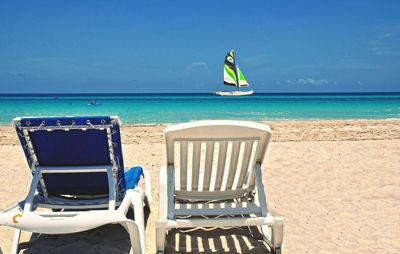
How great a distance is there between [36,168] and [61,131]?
43cm

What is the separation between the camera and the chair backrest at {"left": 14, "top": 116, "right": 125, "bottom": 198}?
281cm

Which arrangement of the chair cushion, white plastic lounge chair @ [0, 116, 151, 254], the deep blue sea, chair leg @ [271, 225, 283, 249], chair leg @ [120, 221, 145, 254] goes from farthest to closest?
1. the deep blue sea
2. the chair cushion
3. chair leg @ [271, 225, 283, 249]
4. chair leg @ [120, 221, 145, 254]
5. white plastic lounge chair @ [0, 116, 151, 254]

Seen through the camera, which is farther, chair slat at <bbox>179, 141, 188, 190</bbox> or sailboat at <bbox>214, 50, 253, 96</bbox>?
sailboat at <bbox>214, 50, 253, 96</bbox>

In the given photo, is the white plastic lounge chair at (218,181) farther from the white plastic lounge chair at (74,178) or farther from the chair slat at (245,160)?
the white plastic lounge chair at (74,178)

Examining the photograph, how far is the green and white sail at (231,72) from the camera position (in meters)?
31.8

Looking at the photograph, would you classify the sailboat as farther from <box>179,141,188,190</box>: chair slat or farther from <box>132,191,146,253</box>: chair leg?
<box>132,191,146,253</box>: chair leg

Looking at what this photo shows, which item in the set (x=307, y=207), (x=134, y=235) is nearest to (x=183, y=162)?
(x=134, y=235)

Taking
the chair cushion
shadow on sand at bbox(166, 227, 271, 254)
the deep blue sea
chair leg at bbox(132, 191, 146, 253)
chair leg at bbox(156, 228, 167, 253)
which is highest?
the chair cushion

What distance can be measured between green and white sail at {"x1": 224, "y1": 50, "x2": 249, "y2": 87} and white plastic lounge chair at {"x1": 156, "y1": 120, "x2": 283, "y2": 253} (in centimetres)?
2908

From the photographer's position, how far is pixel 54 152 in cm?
298

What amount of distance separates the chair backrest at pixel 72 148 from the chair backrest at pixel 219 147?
0.48 meters

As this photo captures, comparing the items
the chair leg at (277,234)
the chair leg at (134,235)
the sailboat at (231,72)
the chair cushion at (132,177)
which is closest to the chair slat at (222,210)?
the chair leg at (277,234)

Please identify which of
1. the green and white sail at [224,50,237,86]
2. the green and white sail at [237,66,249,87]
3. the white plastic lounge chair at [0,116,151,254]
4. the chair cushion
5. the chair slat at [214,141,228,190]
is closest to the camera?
the white plastic lounge chair at [0,116,151,254]

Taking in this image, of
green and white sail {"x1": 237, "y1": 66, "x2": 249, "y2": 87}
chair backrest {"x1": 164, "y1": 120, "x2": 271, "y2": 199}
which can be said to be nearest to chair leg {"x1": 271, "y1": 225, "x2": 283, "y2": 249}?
chair backrest {"x1": 164, "y1": 120, "x2": 271, "y2": 199}
